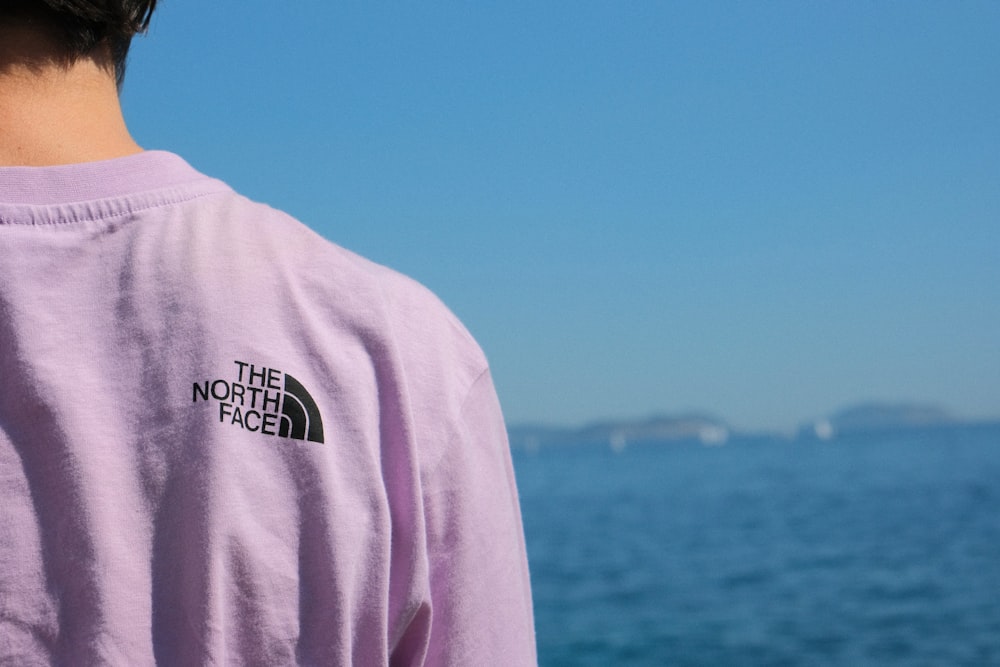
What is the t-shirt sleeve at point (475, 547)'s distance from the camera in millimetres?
1062

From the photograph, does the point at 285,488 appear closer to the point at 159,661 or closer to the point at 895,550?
the point at 159,661

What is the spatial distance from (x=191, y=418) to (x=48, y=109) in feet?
1.11

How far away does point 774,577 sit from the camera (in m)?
18.8

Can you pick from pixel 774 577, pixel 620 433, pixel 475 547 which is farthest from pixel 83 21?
pixel 620 433

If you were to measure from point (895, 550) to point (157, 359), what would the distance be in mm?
22530

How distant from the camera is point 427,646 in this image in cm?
109

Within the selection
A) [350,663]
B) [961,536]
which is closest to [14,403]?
[350,663]

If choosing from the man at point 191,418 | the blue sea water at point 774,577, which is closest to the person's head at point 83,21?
the man at point 191,418

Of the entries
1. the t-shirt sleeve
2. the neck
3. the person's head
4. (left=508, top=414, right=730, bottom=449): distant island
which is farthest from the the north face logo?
(left=508, top=414, right=730, bottom=449): distant island

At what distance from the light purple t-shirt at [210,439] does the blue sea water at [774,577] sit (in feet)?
40.1

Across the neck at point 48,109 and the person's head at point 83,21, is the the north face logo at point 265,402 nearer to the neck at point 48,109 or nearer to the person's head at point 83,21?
the neck at point 48,109

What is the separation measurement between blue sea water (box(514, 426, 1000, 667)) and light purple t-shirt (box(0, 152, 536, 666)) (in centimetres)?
1224

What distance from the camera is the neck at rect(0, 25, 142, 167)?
0.98 m

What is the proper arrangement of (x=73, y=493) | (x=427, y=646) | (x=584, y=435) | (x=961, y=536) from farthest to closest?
1. (x=584, y=435)
2. (x=961, y=536)
3. (x=427, y=646)
4. (x=73, y=493)
